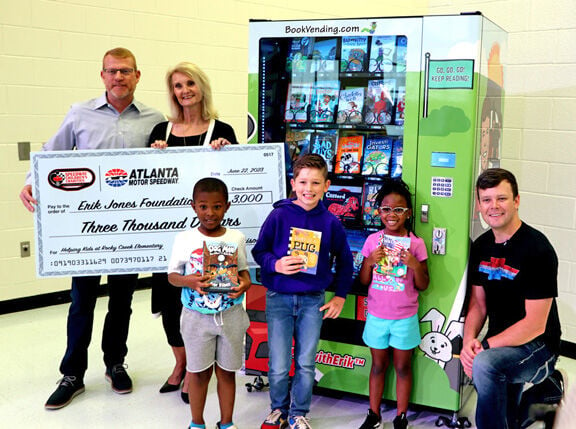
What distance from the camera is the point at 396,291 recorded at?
3.07 meters

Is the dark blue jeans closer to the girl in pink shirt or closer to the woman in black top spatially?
the woman in black top

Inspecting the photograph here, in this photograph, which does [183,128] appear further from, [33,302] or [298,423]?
[33,302]

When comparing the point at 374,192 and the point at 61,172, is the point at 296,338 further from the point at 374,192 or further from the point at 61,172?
the point at 61,172

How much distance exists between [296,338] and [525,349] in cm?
101

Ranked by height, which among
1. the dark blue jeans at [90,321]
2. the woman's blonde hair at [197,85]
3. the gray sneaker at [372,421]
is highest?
the woman's blonde hair at [197,85]

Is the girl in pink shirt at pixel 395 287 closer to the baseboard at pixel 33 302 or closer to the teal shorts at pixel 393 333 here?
the teal shorts at pixel 393 333

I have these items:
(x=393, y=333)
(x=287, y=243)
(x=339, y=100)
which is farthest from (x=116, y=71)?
(x=393, y=333)

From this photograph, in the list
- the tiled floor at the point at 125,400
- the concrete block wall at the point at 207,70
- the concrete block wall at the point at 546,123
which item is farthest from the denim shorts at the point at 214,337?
the concrete block wall at the point at 546,123

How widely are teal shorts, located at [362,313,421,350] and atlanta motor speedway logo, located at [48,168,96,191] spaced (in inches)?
61.3

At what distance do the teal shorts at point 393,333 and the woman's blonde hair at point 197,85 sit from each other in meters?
1.32

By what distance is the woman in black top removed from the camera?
329cm

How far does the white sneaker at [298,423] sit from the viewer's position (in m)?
3.07

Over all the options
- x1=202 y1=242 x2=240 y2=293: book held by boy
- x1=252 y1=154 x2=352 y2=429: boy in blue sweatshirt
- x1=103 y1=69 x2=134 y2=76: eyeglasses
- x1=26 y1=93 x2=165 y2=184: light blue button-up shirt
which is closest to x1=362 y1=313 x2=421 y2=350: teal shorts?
x1=252 y1=154 x2=352 y2=429: boy in blue sweatshirt

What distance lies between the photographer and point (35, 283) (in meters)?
5.08
